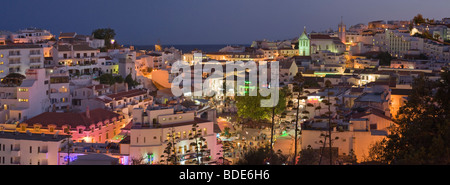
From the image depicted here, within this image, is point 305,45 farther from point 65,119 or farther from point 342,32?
point 65,119

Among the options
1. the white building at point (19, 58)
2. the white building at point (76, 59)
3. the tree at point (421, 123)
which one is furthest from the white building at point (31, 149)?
the white building at point (76, 59)

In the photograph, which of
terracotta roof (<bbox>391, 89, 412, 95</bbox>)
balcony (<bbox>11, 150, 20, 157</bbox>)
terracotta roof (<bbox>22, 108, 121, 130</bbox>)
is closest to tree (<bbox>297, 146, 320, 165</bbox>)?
terracotta roof (<bbox>22, 108, 121, 130</bbox>)

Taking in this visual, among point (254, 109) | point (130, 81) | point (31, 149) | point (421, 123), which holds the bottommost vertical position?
point (31, 149)

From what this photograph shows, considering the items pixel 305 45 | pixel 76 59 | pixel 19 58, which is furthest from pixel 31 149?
pixel 305 45

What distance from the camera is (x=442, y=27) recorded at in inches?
1527

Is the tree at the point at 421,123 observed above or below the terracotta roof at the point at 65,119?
above

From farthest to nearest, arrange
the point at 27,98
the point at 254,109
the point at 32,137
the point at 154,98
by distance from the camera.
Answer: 1. the point at 154,98
2. the point at 254,109
3. the point at 27,98
4. the point at 32,137

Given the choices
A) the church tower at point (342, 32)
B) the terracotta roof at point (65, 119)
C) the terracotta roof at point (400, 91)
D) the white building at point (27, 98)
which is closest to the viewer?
the terracotta roof at point (65, 119)

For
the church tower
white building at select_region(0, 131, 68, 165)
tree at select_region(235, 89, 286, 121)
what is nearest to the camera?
white building at select_region(0, 131, 68, 165)

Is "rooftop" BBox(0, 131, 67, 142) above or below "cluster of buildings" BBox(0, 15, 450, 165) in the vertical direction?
below

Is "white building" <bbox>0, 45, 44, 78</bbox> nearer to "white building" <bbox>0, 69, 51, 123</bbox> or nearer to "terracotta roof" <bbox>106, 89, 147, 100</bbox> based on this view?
"white building" <bbox>0, 69, 51, 123</bbox>

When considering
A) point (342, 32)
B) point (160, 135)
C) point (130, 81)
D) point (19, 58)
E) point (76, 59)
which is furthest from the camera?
point (342, 32)

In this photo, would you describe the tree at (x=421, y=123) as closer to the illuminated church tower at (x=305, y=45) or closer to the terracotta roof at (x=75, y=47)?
the terracotta roof at (x=75, y=47)
